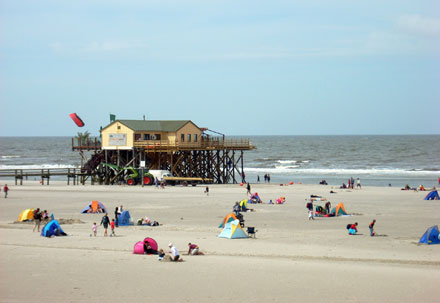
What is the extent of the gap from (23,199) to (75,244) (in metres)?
17.5

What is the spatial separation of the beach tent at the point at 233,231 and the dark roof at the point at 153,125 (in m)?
29.4

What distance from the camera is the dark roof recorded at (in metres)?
52.7

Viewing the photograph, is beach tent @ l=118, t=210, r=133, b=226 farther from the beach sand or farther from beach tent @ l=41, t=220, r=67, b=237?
beach tent @ l=41, t=220, r=67, b=237

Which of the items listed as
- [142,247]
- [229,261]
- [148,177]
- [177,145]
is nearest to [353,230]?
[229,261]

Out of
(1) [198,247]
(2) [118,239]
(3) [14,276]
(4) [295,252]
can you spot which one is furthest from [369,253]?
(3) [14,276]

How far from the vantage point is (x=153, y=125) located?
53781 millimetres

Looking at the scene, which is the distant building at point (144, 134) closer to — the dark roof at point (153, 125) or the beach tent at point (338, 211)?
the dark roof at point (153, 125)

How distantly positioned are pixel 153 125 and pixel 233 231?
31035mm

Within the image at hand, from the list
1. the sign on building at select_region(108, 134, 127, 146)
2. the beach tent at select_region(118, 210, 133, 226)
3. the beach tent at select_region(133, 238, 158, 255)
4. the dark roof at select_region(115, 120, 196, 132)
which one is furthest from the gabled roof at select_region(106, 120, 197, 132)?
the beach tent at select_region(133, 238, 158, 255)

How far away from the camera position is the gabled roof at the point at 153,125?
52.7 m

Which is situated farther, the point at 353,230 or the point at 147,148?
the point at 147,148

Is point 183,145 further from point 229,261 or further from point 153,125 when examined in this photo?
point 229,261

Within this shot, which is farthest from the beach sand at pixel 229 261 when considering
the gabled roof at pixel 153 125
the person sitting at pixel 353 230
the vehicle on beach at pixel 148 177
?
the gabled roof at pixel 153 125

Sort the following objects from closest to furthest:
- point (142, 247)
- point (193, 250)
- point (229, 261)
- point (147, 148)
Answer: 1. point (229, 261)
2. point (193, 250)
3. point (142, 247)
4. point (147, 148)
